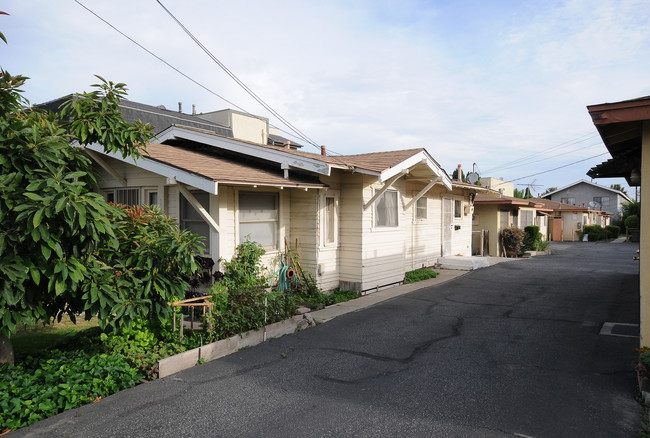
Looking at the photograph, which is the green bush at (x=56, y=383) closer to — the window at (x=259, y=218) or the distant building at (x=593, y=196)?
the window at (x=259, y=218)

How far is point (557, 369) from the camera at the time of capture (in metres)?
5.52

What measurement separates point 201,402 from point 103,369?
4.62 feet

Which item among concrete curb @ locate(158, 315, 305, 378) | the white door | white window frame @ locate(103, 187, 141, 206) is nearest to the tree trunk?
concrete curb @ locate(158, 315, 305, 378)

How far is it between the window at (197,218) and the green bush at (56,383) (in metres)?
3.61

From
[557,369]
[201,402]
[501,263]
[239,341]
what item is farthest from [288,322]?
[501,263]

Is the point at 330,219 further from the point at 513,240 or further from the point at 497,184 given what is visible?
the point at 497,184

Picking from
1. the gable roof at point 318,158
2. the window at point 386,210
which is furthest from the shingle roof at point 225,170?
the window at point 386,210

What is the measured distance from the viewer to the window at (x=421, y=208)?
14516 mm

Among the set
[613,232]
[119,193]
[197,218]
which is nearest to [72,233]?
[197,218]

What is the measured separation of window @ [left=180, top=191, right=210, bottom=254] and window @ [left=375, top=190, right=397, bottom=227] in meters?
4.64

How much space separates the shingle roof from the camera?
7.89 metres

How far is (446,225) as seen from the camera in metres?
16.7

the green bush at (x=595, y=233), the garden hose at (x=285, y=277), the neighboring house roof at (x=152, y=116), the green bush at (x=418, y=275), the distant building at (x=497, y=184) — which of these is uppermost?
the neighboring house roof at (x=152, y=116)

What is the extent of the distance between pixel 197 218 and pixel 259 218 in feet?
4.46
